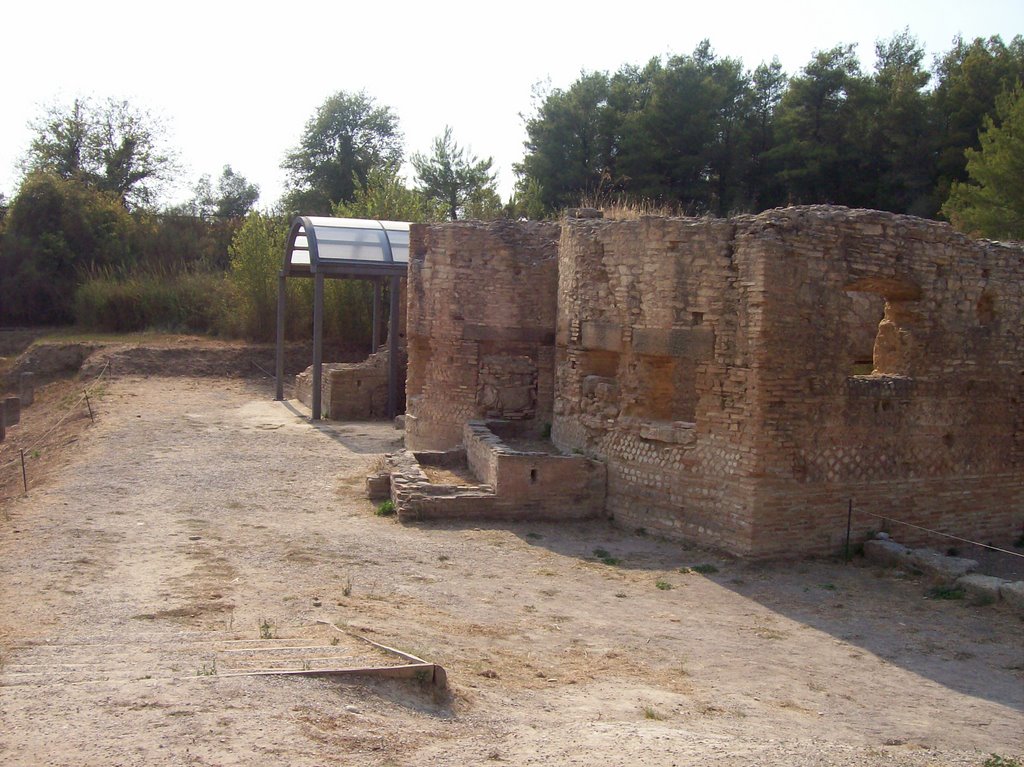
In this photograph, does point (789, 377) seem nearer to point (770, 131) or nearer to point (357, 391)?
point (357, 391)

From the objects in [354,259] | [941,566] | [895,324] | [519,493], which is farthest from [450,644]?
[354,259]

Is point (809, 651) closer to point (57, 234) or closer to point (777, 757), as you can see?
point (777, 757)

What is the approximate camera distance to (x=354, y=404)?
708 inches

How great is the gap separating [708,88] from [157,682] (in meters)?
26.3

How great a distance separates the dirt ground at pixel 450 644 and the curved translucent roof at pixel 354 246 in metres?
7.01

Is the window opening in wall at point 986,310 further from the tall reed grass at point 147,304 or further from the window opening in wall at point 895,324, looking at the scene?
the tall reed grass at point 147,304

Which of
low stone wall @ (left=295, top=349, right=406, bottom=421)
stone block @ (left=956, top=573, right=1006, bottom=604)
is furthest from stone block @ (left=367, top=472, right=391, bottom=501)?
low stone wall @ (left=295, top=349, right=406, bottom=421)

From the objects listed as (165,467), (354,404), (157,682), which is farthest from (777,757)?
A: (354,404)

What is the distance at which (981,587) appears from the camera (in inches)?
310

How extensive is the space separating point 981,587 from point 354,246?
511 inches

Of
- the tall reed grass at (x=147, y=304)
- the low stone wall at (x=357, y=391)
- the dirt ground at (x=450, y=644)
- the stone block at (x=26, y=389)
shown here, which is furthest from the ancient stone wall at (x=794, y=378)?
the tall reed grass at (x=147, y=304)

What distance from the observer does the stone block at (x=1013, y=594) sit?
24.8 feet

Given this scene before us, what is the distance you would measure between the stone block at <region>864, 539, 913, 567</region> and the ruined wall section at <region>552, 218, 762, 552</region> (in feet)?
4.27

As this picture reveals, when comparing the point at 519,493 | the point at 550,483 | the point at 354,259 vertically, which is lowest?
the point at 519,493
